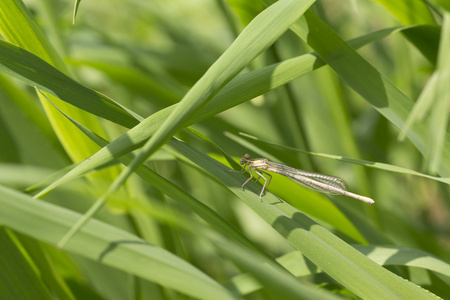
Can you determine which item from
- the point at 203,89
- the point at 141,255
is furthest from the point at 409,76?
the point at 141,255

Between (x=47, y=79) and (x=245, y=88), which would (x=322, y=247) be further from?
(x=47, y=79)

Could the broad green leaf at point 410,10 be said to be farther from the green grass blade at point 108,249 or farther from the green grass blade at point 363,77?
the green grass blade at point 108,249

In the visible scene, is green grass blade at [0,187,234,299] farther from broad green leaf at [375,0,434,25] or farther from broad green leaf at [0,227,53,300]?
broad green leaf at [375,0,434,25]

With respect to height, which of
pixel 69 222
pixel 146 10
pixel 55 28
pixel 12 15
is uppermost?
pixel 146 10

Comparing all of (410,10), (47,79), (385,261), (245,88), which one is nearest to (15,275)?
(47,79)

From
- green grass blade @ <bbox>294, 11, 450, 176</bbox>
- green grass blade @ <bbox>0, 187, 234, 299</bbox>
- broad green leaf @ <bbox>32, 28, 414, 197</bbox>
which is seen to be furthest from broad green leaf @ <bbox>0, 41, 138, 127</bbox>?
green grass blade @ <bbox>294, 11, 450, 176</bbox>

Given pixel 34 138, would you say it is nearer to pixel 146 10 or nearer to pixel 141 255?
pixel 146 10

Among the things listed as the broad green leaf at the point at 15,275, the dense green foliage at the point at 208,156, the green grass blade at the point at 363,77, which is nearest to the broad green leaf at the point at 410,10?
the dense green foliage at the point at 208,156

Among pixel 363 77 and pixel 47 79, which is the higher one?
pixel 363 77
